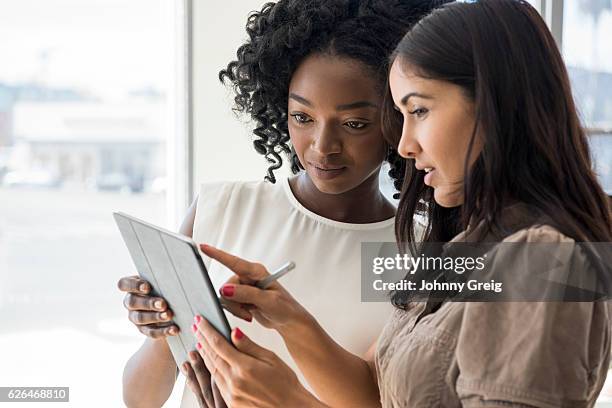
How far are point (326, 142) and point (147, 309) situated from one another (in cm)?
43

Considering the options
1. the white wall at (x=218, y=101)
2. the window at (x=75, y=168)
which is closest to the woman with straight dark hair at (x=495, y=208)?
the white wall at (x=218, y=101)

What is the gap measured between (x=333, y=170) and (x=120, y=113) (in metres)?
1.83

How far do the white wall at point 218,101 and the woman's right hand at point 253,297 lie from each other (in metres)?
1.67

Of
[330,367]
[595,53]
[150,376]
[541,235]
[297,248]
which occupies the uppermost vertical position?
[595,53]

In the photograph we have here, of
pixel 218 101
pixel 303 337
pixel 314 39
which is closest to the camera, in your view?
pixel 303 337

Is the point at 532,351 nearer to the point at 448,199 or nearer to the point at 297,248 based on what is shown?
the point at 448,199

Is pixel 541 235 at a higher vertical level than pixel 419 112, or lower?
lower

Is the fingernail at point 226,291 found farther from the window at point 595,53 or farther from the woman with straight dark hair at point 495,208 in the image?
the window at point 595,53

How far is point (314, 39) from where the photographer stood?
59.0 inches

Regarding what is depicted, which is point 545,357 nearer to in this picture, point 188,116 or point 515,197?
point 515,197

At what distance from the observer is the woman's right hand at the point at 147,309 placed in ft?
4.01

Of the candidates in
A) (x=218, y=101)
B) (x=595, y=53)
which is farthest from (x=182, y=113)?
(x=595, y=53)

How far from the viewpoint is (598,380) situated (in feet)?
2.88

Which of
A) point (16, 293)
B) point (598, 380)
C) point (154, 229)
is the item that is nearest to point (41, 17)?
point (16, 293)
